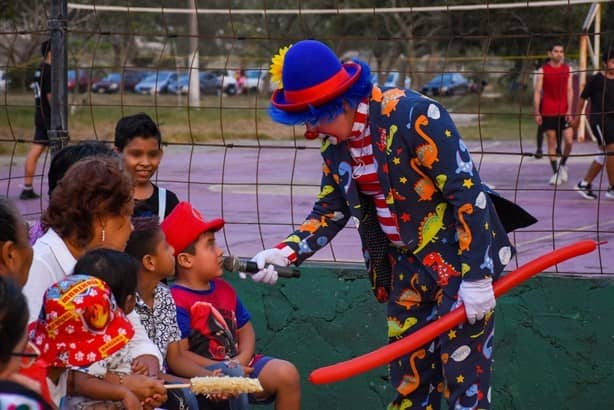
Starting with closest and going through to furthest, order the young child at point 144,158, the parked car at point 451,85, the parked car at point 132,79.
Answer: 1. the young child at point 144,158
2. the parked car at point 451,85
3. the parked car at point 132,79

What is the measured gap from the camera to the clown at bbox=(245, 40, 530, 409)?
12.5 feet

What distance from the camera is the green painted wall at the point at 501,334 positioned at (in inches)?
196

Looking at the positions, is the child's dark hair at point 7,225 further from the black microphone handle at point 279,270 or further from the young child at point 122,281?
the black microphone handle at point 279,270

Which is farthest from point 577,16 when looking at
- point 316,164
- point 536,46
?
point 316,164

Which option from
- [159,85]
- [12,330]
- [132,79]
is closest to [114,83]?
[159,85]

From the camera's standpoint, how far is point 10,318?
8.23ft

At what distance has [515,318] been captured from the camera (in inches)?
200

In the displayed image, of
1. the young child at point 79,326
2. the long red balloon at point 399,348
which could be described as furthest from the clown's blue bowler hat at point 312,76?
the young child at point 79,326

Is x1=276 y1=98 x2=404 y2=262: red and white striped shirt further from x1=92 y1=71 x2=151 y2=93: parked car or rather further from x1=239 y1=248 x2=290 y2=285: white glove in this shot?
x1=92 y1=71 x2=151 y2=93: parked car

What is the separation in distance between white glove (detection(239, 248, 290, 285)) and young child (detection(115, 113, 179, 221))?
2.50ft

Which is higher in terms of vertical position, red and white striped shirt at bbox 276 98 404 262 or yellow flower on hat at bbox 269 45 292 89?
yellow flower on hat at bbox 269 45 292 89

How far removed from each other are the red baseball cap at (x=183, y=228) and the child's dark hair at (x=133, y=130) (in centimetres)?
55

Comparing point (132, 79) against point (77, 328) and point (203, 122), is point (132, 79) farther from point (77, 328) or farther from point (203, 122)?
point (77, 328)

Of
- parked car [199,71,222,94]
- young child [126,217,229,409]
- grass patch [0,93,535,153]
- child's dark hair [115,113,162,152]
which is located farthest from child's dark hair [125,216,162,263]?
parked car [199,71,222,94]
